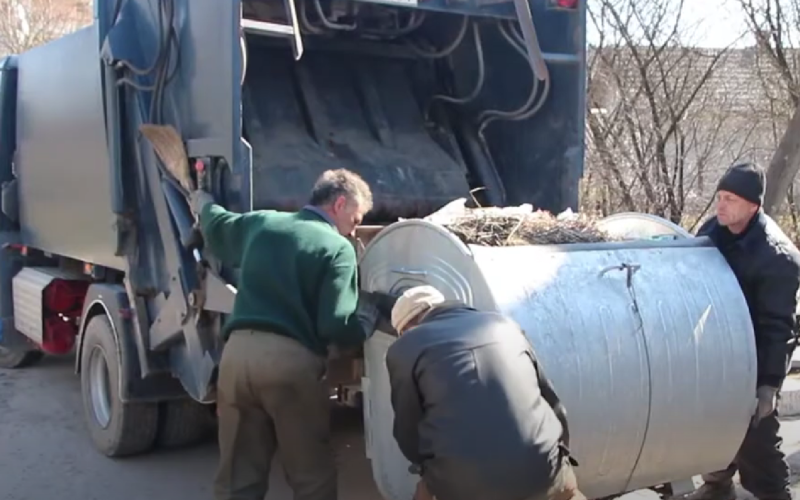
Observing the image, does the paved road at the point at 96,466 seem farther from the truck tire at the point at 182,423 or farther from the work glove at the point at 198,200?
the work glove at the point at 198,200

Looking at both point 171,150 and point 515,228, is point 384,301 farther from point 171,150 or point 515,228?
point 171,150

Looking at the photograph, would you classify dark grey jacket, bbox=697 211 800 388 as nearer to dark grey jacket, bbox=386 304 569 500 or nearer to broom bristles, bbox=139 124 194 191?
dark grey jacket, bbox=386 304 569 500

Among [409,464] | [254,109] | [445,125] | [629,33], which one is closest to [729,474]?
[409,464]

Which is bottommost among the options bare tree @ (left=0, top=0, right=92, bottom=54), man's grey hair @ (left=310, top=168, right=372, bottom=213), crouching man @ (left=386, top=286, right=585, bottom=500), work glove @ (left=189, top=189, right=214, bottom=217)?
crouching man @ (left=386, top=286, right=585, bottom=500)

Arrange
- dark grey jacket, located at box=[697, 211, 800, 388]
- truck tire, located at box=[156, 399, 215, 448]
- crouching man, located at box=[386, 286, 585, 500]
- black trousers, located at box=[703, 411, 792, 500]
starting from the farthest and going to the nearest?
1. truck tire, located at box=[156, 399, 215, 448]
2. black trousers, located at box=[703, 411, 792, 500]
3. dark grey jacket, located at box=[697, 211, 800, 388]
4. crouching man, located at box=[386, 286, 585, 500]

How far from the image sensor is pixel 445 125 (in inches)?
220

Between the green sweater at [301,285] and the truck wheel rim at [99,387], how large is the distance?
2.11 metres

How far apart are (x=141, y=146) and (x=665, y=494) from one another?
9.80 ft

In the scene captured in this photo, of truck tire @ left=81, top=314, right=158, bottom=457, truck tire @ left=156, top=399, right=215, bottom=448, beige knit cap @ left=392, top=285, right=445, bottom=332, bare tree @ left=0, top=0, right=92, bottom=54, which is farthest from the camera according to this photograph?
bare tree @ left=0, top=0, right=92, bottom=54

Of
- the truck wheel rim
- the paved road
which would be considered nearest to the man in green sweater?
the paved road

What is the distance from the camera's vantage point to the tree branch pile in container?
3.78 metres

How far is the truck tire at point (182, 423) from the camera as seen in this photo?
5613 mm

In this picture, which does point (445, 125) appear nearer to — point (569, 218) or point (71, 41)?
point (569, 218)

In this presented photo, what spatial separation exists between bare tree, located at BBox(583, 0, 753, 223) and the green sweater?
22.1 feet
